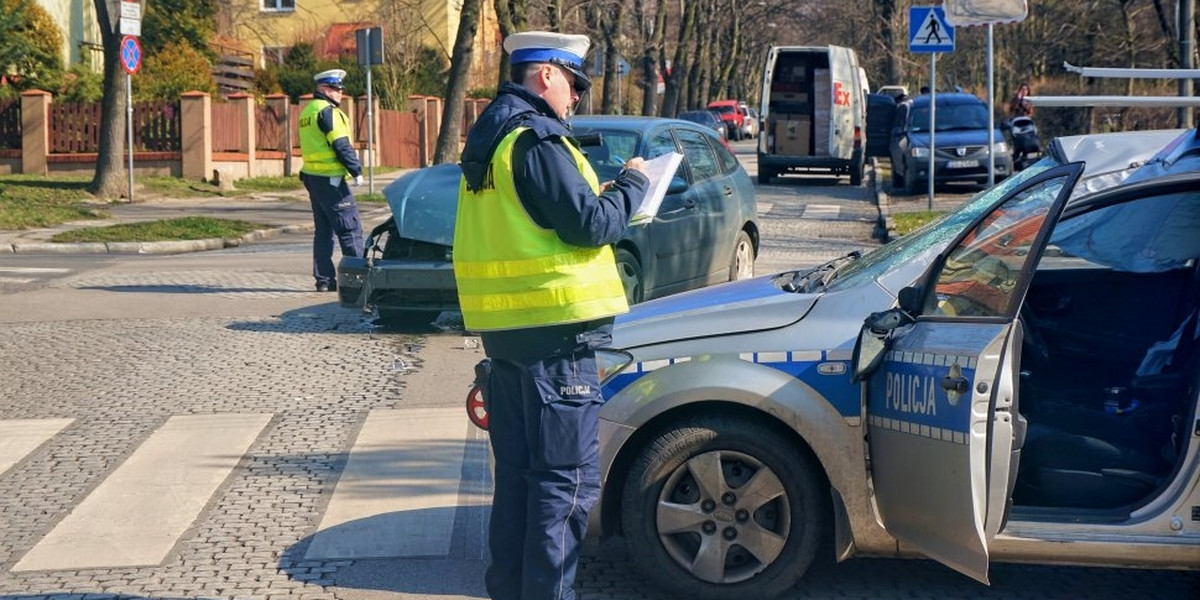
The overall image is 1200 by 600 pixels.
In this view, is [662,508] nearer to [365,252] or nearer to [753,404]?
[753,404]

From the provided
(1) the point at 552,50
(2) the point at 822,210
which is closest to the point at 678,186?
(1) the point at 552,50

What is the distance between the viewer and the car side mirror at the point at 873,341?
464 cm

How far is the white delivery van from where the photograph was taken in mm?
29562

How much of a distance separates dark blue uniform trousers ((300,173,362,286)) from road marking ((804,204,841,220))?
35.1ft

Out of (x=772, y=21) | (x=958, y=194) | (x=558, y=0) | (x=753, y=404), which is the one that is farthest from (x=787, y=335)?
(x=772, y=21)

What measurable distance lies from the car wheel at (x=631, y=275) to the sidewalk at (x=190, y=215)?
8.64 m

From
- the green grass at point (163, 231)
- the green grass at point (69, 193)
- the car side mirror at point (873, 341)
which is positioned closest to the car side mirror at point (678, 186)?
the car side mirror at point (873, 341)

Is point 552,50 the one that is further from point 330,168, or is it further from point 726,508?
point 330,168

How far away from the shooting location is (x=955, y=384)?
4297 millimetres

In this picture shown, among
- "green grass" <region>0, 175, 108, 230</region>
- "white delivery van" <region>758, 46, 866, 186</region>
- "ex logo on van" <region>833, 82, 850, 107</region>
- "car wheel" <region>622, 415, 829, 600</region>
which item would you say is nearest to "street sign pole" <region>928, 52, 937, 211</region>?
"white delivery van" <region>758, 46, 866, 186</region>

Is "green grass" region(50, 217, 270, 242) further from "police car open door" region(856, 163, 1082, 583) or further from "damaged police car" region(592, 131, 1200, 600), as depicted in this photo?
"police car open door" region(856, 163, 1082, 583)

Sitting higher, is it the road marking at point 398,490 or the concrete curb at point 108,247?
the concrete curb at point 108,247

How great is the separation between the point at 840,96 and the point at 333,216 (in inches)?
762

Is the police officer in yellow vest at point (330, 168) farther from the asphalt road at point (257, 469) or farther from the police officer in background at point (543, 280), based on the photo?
the police officer in background at point (543, 280)
